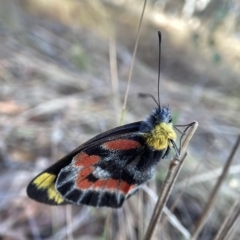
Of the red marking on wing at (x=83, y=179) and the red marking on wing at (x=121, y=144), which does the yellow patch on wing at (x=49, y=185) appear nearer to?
the red marking on wing at (x=83, y=179)

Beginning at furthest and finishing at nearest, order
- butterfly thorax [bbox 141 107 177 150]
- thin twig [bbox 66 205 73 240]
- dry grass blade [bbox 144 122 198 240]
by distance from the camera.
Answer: thin twig [bbox 66 205 73 240] < butterfly thorax [bbox 141 107 177 150] < dry grass blade [bbox 144 122 198 240]

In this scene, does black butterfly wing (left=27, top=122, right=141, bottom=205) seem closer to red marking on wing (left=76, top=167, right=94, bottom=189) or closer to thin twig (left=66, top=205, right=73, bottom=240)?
red marking on wing (left=76, top=167, right=94, bottom=189)

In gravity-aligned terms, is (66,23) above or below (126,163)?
above

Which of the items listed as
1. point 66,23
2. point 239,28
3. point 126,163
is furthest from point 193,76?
point 126,163

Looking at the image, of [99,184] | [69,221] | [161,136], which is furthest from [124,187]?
[69,221]

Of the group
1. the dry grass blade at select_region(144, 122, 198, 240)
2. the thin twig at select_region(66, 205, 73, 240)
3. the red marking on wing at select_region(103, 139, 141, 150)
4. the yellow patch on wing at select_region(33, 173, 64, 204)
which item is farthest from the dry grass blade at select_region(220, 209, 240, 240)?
the thin twig at select_region(66, 205, 73, 240)

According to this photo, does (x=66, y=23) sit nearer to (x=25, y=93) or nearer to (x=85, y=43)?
(x=85, y=43)

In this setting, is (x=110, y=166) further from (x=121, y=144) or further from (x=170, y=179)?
(x=170, y=179)

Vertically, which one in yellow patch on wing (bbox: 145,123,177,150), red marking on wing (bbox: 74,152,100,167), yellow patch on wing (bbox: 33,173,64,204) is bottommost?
yellow patch on wing (bbox: 33,173,64,204)
